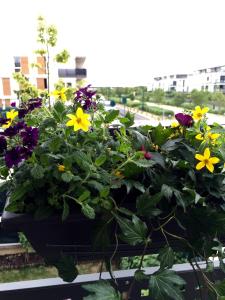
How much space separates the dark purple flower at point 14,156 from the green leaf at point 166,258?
0.24 meters

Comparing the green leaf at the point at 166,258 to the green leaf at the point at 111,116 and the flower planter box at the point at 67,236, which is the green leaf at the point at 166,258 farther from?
the green leaf at the point at 111,116

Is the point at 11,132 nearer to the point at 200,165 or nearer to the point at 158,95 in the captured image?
the point at 200,165

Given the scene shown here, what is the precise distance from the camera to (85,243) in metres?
0.41

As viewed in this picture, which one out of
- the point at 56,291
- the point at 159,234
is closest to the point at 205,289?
the point at 159,234

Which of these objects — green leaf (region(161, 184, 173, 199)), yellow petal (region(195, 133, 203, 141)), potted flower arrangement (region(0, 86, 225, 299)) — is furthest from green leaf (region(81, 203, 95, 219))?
yellow petal (region(195, 133, 203, 141))

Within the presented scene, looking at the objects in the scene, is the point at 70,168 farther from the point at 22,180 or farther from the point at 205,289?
the point at 205,289

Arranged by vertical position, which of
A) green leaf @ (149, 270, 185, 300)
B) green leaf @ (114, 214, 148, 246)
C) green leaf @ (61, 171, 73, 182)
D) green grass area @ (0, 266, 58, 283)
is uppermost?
green leaf @ (61, 171, 73, 182)

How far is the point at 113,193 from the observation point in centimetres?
42

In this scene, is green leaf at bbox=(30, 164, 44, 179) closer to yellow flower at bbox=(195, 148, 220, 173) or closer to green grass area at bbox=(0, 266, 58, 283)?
yellow flower at bbox=(195, 148, 220, 173)

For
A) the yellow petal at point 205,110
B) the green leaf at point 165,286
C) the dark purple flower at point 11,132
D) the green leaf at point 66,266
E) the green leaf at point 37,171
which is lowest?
the green leaf at point 66,266

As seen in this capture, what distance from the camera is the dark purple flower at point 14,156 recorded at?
37 centimetres

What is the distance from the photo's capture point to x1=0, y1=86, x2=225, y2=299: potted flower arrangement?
367mm

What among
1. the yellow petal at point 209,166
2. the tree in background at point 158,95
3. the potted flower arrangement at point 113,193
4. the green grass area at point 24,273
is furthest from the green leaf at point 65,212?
the tree in background at point 158,95

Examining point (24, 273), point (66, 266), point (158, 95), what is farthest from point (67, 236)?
point (158, 95)
